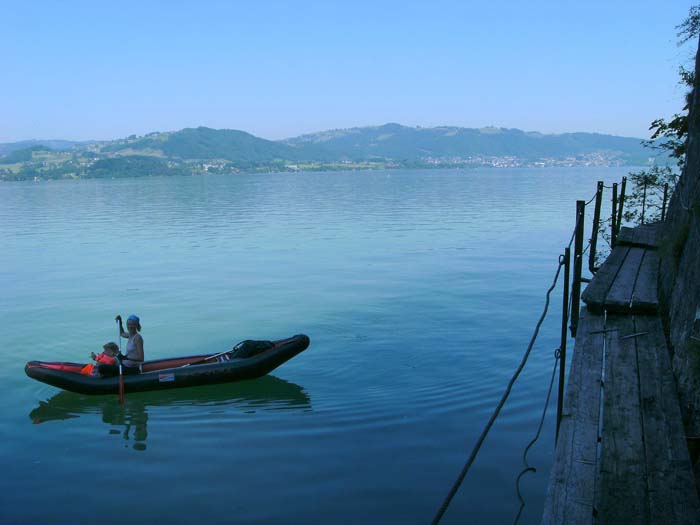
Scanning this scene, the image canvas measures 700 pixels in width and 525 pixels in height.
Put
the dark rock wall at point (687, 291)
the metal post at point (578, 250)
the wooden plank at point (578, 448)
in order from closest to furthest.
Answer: the wooden plank at point (578, 448) < the dark rock wall at point (687, 291) < the metal post at point (578, 250)

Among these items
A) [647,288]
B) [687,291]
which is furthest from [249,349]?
[687,291]

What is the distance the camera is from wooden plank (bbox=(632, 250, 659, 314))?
9836 mm

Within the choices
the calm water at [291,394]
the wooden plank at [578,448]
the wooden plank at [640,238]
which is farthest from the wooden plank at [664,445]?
the wooden plank at [640,238]

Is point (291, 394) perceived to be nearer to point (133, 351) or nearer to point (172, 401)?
point (172, 401)

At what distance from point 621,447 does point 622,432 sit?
11.9 inches

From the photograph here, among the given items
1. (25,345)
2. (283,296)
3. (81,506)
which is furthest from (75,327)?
(81,506)

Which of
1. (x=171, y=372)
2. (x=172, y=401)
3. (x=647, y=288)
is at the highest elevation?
(x=647, y=288)

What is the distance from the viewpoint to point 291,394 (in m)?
13.6

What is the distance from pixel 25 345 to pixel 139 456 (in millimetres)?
9010

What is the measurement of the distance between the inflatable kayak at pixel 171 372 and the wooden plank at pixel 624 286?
23.4 ft

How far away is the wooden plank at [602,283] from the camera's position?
10211mm

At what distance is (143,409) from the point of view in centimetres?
1320

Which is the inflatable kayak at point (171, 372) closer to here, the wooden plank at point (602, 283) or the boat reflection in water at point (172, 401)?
the boat reflection in water at point (172, 401)

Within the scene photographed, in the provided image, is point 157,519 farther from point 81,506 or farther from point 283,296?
point 283,296
